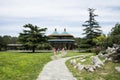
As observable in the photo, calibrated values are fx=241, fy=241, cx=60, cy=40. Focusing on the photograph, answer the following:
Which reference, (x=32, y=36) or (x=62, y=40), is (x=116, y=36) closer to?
(x=32, y=36)

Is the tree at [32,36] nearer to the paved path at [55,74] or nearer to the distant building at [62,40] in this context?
the distant building at [62,40]

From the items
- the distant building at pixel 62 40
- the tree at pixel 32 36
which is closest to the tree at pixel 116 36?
the tree at pixel 32 36

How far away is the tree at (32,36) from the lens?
5234 centimetres

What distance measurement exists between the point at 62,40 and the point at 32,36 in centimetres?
1711

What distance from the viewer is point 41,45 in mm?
51062

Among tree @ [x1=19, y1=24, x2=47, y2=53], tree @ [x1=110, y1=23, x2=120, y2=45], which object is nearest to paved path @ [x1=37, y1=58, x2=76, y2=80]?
tree @ [x1=110, y1=23, x2=120, y2=45]

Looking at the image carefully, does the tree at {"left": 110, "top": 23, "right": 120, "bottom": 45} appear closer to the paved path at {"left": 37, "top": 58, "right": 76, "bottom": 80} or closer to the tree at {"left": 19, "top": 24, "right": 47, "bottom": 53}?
the paved path at {"left": 37, "top": 58, "right": 76, "bottom": 80}

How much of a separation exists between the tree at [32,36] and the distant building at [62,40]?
591 inches

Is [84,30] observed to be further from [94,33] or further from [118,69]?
[118,69]

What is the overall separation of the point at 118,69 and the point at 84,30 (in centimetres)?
4221

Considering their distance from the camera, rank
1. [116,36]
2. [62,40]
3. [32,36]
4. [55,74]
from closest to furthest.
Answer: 1. [55,74]
2. [116,36]
3. [32,36]
4. [62,40]

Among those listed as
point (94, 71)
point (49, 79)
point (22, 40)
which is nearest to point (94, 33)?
point (22, 40)

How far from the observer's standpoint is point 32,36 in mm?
53656

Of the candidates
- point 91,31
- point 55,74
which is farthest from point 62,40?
point 55,74
